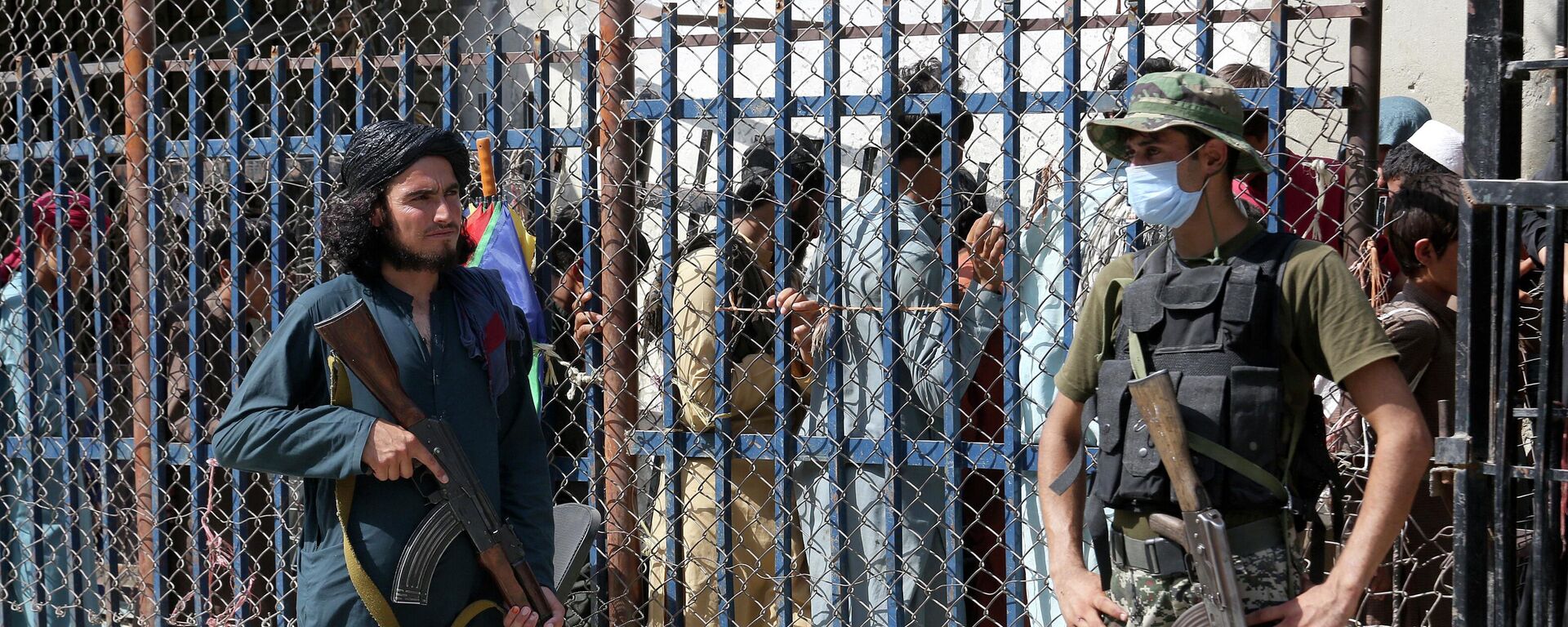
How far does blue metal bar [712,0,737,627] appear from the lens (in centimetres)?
371

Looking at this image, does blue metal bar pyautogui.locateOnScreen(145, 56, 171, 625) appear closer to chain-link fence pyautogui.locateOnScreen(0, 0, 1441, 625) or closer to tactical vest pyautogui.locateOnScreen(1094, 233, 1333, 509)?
chain-link fence pyautogui.locateOnScreen(0, 0, 1441, 625)

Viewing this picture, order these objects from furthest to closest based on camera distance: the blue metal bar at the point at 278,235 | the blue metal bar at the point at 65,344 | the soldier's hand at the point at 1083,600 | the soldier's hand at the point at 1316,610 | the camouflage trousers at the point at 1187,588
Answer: the blue metal bar at the point at 65,344 < the blue metal bar at the point at 278,235 < the soldier's hand at the point at 1083,600 < the camouflage trousers at the point at 1187,588 < the soldier's hand at the point at 1316,610

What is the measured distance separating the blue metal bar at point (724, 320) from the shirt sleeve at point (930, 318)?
0.48 meters

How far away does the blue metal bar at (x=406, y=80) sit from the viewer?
4.04 meters

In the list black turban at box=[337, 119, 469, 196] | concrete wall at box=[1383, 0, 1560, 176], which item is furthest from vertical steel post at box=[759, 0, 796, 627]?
concrete wall at box=[1383, 0, 1560, 176]

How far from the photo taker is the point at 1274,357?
242 cm

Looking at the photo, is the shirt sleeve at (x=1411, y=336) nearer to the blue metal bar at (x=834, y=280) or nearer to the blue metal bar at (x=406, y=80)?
the blue metal bar at (x=834, y=280)

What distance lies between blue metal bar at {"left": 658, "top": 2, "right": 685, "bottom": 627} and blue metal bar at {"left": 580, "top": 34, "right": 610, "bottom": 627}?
18 cm

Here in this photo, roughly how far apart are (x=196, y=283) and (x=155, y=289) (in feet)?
0.62

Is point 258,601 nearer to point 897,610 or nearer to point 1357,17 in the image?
point 897,610

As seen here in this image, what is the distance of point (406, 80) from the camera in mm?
4062

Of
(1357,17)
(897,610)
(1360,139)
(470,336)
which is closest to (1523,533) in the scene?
(1360,139)

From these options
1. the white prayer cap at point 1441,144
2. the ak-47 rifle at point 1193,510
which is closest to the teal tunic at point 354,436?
the ak-47 rifle at point 1193,510

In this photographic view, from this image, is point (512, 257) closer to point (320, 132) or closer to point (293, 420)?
point (320, 132)
